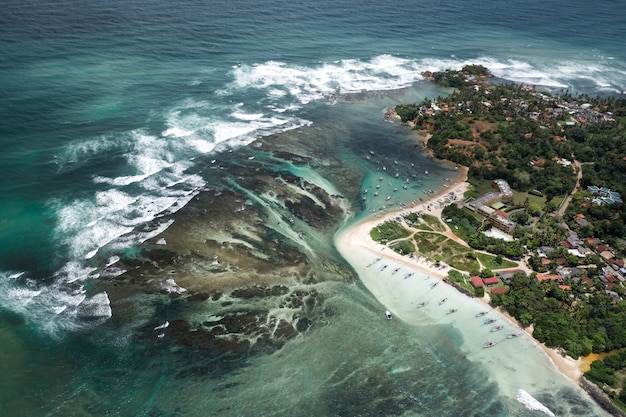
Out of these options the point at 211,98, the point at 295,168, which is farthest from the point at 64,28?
the point at 295,168

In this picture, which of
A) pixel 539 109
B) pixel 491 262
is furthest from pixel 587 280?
pixel 539 109

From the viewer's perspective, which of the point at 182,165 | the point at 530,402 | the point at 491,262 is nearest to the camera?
the point at 530,402

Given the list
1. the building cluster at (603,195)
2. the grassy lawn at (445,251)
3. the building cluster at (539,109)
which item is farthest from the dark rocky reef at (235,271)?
the building cluster at (539,109)

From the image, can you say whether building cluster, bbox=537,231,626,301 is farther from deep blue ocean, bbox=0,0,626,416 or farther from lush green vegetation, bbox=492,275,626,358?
deep blue ocean, bbox=0,0,626,416

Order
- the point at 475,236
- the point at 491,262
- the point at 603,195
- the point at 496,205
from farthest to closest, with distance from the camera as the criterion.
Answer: the point at 603,195 → the point at 496,205 → the point at 475,236 → the point at 491,262

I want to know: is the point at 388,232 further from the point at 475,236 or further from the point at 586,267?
the point at 586,267

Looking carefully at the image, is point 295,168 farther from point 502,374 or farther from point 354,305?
point 502,374

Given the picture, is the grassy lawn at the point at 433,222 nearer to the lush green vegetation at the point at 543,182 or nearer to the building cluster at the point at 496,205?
the lush green vegetation at the point at 543,182
